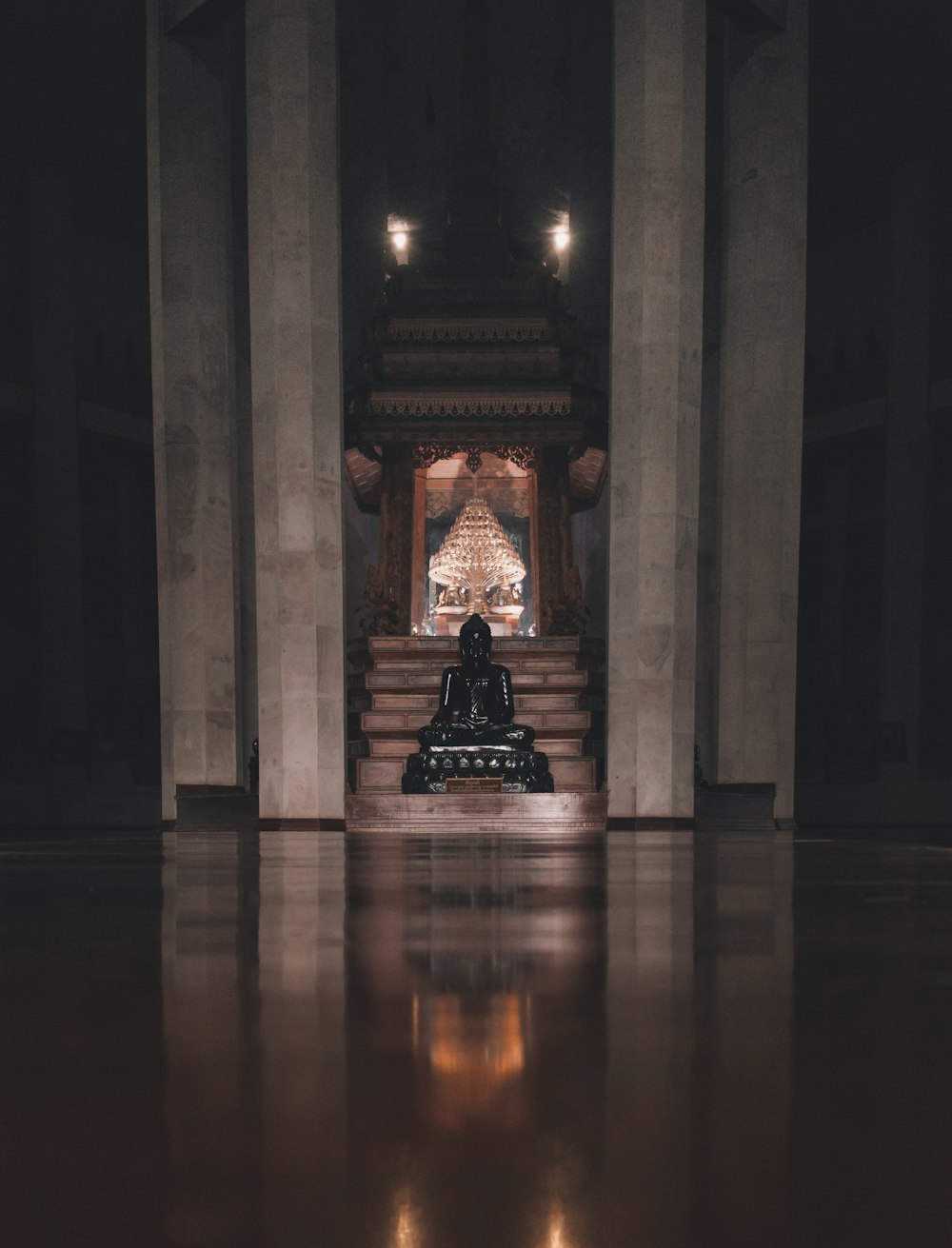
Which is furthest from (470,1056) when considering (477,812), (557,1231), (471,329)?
(471,329)

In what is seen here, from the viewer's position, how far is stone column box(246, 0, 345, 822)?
37.0ft

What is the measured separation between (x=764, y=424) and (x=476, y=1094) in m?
13.2

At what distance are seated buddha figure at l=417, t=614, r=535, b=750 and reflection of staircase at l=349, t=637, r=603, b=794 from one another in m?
1.30

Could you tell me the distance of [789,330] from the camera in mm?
13125

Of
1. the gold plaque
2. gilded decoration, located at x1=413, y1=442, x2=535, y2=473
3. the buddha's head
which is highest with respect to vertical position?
gilded decoration, located at x1=413, y1=442, x2=535, y2=473

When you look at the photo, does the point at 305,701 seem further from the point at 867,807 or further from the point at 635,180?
the point at 867,807

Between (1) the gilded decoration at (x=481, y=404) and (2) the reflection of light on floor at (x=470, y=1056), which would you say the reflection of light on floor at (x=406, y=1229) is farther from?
(1) the gilded decoration at (x=481, y=404)

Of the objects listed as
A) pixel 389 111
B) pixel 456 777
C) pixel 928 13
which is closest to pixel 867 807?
pixel 456 777

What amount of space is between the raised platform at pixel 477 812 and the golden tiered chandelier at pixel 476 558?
4432 millimetres

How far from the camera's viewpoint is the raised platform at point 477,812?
981 cm

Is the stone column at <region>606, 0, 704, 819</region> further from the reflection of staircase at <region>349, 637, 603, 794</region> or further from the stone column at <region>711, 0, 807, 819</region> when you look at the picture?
the stone column at <region>711, 0, 807, 819</region>

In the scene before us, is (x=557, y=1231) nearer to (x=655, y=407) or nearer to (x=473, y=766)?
(x=473, y=766)

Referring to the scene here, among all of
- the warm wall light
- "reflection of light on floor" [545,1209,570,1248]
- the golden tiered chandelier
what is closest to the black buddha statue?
the golden tiered chandelier

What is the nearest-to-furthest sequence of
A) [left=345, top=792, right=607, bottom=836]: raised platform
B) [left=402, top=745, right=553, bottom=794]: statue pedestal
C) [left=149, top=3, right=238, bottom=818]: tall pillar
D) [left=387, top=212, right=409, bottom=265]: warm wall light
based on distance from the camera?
1. [left=345, top=792, right=607, bottom=836]: raised platform
2. [left=402, top=745, right=553, bottom=794]: statue pedestal
3. [left=149, top=3, right=238, bottom=818]: tall pillar
4. [left=387, top=212, right=409, bottom=265]: warm wall light
